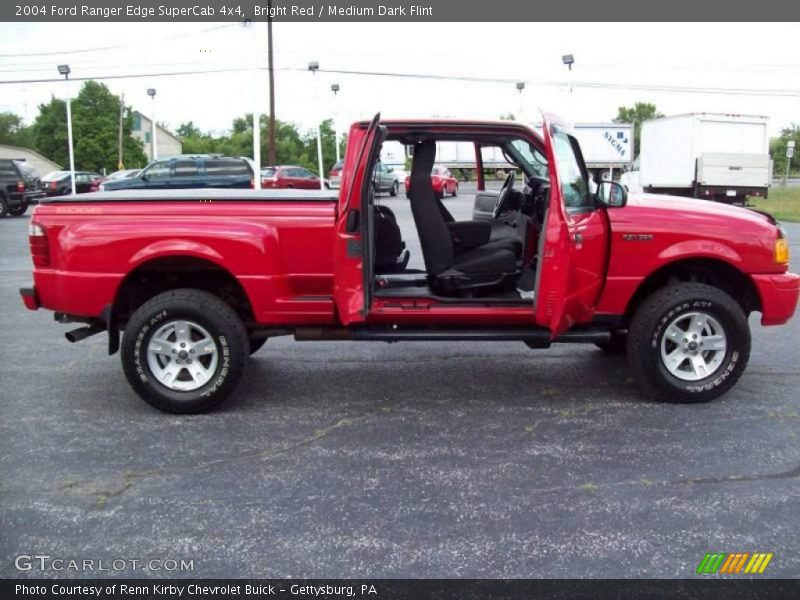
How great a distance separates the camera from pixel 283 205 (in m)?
5.15

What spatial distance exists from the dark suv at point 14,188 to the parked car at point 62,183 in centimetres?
135

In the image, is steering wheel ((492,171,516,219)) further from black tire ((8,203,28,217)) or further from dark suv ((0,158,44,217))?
black tire ((8,203,28,217))

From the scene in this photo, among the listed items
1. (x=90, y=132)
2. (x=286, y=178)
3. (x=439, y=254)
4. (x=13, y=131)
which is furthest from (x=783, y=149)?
(x=13, y=131)

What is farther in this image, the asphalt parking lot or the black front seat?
the black front seat

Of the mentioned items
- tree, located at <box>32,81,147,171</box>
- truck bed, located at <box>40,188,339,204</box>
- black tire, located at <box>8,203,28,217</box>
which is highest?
tree, located at <box>32,81,147,171</box>

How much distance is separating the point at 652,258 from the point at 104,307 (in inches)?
147

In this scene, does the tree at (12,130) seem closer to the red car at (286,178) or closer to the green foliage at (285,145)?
the green foliage at (285,145)

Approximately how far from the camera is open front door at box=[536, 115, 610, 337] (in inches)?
193

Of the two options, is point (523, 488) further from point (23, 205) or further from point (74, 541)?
point (23, 205)

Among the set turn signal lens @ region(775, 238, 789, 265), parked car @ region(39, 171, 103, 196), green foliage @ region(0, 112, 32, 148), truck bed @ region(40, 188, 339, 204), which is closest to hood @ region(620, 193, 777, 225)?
turn signal lens @ region(775, 238, 789, 265)
